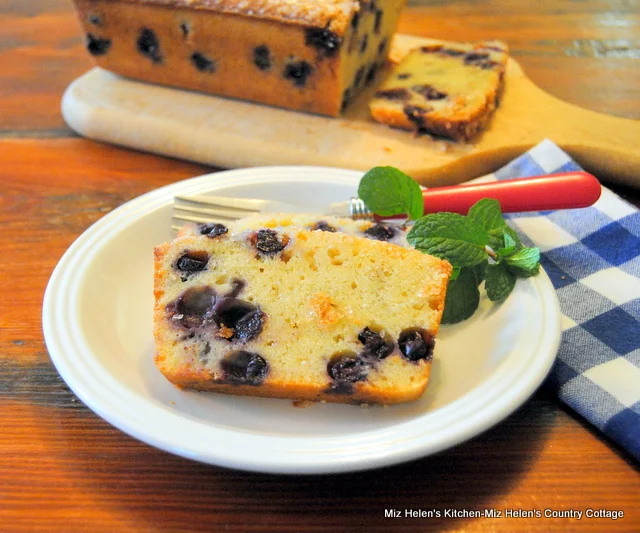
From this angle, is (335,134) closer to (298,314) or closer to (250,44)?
(250,44)

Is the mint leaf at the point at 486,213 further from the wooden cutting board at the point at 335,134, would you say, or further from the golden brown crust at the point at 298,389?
the wooden cutting board at the point at 335,134

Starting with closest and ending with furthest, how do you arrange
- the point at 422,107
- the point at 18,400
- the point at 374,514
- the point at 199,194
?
the point at 374,514 → the point at 18,400 → the point at 199,194 → the point at 422,107

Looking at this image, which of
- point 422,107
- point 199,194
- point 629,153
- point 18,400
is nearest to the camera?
point 18,400

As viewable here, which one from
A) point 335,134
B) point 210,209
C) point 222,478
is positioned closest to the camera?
point 222,478

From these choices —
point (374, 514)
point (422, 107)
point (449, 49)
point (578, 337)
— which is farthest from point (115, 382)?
point (449, 49)

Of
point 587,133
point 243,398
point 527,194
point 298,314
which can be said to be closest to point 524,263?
point 527,194

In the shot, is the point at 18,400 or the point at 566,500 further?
the point at 18,400

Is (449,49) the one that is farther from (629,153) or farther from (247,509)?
(247,509)
